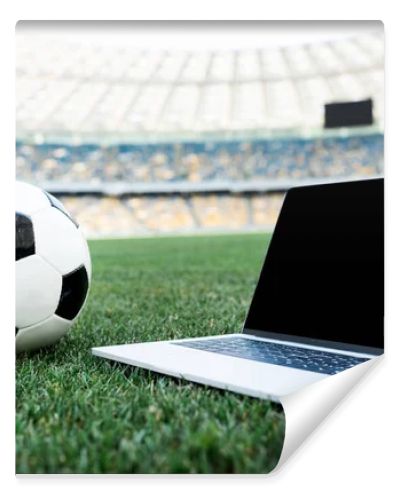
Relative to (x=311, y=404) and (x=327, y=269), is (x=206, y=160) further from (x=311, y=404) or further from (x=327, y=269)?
(x=311, y=404)

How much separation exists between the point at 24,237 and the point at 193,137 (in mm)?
21139

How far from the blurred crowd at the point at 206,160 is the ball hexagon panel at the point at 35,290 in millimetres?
19963

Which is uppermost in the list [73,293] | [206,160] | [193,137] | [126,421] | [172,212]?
[193,137]

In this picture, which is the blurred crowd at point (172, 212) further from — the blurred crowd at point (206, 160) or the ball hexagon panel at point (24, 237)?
the ball hexagon panel at point (24, 237)

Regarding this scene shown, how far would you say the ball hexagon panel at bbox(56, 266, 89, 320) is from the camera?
1681 millimetres

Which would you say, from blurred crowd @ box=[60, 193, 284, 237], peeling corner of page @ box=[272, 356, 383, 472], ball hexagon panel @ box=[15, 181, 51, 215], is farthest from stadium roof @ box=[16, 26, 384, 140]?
peeling corner of page @ box=[272, 356, 383, 472]

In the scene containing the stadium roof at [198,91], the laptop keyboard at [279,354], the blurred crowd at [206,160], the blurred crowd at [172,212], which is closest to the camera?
the laptop keyboard at [279,354]

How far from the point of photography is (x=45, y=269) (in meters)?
1.60

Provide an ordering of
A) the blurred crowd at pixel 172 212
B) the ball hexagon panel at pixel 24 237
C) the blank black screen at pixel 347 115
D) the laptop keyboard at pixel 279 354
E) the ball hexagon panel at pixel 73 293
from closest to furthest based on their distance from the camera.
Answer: the laptop keyboard at pixel 279 354 → the ball hexagon panel at pixel 24 237 → the ball hexagon panel at pixel 73 293 → the blank black screen at pixel 347 115 → the blurred crowd at pixel 172 212

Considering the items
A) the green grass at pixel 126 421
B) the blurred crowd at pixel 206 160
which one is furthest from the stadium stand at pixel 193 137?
the green grass at pixel 126 421

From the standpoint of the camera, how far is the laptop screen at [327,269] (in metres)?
1.57

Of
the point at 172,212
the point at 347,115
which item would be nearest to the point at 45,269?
the point at 347,115

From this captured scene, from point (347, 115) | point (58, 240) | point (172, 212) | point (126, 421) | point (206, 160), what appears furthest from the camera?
point (206, 160)

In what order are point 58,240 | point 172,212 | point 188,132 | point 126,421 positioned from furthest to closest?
point 188,132 → point 172,212 → point 58,240 → point 126,421
